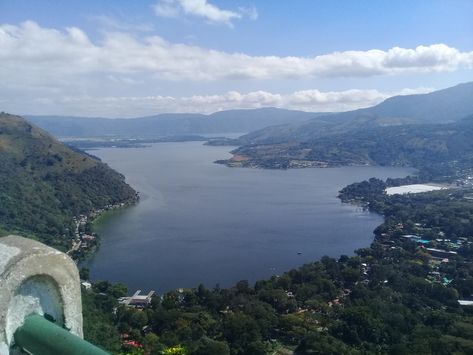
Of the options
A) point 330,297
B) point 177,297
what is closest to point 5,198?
point 177,297

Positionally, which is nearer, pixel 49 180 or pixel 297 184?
pixel 49 180

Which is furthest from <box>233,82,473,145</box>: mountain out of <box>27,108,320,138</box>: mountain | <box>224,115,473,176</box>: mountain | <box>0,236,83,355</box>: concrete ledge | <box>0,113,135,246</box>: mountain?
<box>0,236,83,355</box>: concrete ledge

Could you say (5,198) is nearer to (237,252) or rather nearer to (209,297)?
(237,252)

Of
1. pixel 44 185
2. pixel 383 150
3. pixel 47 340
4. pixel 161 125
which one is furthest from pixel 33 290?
pixel 161 125

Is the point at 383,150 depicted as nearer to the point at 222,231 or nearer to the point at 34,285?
the point at 222,231

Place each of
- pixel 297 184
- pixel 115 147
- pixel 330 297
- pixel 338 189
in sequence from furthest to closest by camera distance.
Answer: pixel 115 147 < pixel 297 184 < pixel 338 189 < pixel 330 297

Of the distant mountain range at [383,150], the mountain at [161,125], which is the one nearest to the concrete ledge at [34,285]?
the distant mountain range at [383,150]
